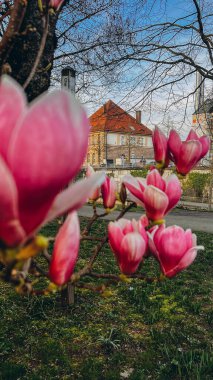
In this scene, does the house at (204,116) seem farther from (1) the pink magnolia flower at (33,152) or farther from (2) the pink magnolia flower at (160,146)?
(1) the pink magnolia flower at (33,152)

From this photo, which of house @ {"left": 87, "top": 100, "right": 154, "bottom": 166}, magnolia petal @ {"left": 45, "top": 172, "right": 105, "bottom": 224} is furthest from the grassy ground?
house @ {"left": 87, "top": 100, "right": 154, "bottom": 166}

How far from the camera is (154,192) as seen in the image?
2.48 ft

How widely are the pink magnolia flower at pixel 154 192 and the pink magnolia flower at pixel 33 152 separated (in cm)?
43

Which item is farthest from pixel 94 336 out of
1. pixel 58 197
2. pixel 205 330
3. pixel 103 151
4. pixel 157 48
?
pixel 103 151

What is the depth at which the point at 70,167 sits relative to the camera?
33cm

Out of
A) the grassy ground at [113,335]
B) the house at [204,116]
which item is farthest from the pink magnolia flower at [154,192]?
the house at [204,116]

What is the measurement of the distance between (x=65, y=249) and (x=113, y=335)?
10.9 feet

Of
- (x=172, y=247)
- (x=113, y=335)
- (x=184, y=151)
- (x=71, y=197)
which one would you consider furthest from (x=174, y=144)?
(x=113, y=335)

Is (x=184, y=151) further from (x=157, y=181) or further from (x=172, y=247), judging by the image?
(x=172, y=247)

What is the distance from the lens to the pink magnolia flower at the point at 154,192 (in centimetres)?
76

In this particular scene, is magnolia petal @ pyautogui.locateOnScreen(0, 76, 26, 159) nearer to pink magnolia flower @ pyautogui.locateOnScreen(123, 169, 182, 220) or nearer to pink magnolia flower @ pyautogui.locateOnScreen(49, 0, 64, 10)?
pink magnolia flower @ pyautogui.locateOnScreen(123, 169, 182, 220)

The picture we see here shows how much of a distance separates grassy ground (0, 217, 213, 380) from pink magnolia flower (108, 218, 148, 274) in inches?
91.0

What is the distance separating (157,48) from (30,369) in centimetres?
642

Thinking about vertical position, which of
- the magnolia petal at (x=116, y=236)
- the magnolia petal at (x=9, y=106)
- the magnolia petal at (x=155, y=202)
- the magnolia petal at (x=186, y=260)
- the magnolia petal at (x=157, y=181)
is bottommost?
the magnolia petal at (x=186, y=260)
